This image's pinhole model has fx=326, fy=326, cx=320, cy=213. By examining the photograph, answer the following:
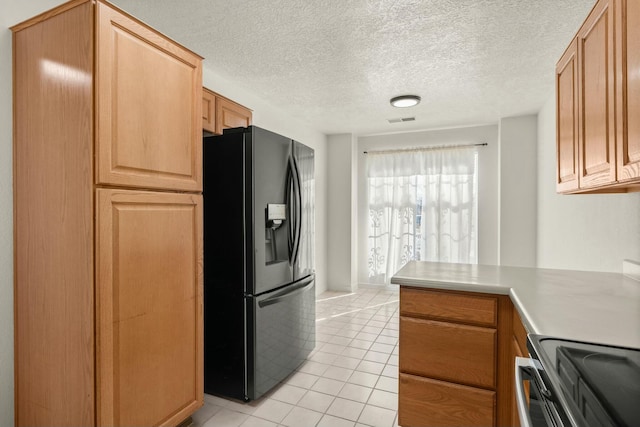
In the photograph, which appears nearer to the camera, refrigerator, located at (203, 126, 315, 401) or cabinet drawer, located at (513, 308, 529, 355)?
cabinet drawer, located at (513, 308, 529, 355)

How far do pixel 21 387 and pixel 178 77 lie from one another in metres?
1.66

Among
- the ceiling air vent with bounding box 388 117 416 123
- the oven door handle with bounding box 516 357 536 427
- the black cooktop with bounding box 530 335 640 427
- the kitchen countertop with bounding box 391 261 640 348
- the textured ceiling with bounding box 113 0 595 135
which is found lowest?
the oven door handle with bounding box 516 357 536 427

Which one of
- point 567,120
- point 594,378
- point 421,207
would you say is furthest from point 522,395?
point 421,207

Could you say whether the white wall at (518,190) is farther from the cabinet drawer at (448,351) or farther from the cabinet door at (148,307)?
the cabinet door at (148,307)

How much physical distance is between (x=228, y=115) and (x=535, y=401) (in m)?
2.70

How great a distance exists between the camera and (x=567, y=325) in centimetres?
112

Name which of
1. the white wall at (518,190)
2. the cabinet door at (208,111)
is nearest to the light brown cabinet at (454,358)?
the cabinet door at (208,111)

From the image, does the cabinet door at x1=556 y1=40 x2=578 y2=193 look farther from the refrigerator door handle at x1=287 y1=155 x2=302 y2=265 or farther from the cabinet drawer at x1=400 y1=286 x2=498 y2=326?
the refrigerator door handle at x1=287 y1=155 x2=302 y2=265

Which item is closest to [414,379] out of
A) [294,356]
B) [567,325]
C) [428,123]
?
[567,325]

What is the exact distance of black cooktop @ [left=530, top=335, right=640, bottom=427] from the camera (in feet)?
2.27

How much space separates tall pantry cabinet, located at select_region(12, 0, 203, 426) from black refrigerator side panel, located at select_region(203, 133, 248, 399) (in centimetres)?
49

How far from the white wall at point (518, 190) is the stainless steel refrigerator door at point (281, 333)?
2.88m

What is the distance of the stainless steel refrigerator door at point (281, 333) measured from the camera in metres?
2.15

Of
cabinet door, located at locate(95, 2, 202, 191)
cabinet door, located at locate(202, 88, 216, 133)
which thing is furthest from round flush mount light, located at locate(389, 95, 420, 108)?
cabinet door, located at locate(95, 2, 202, 191)
